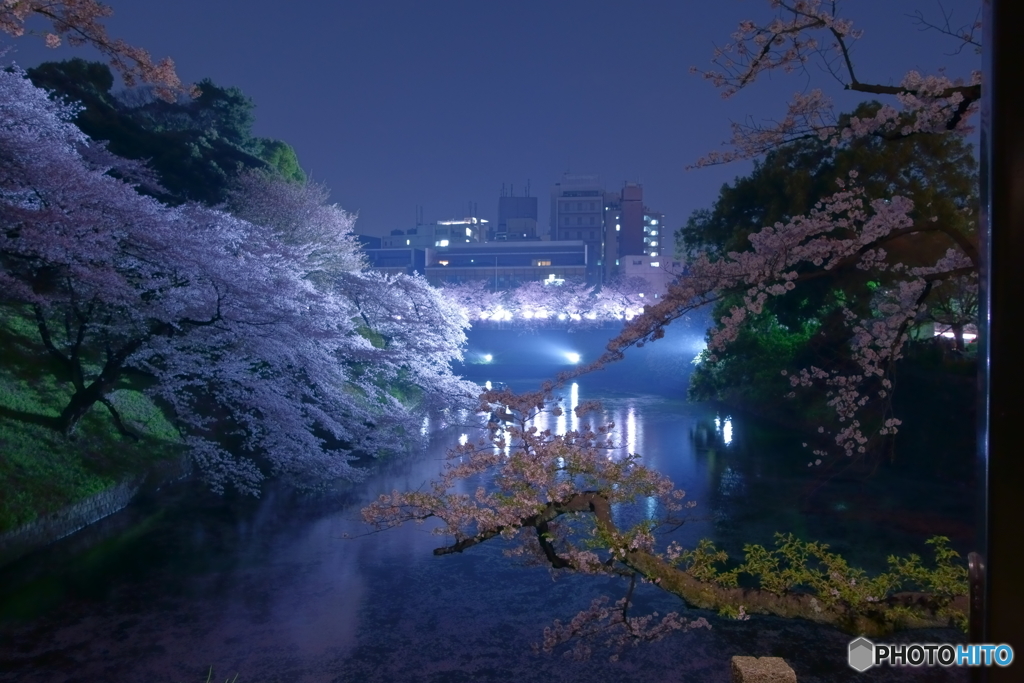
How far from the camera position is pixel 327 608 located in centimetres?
716

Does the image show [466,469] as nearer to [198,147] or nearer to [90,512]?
[90,512]

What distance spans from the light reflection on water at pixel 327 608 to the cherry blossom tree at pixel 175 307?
1393mm

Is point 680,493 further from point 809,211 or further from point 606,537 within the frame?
point 809,211

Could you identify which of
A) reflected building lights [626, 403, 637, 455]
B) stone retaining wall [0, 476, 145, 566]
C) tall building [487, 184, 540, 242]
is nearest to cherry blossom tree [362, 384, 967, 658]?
stone retaining wall [0, 476, 145, 566]

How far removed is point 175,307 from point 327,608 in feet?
16.1

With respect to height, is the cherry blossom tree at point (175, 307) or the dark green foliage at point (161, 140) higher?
the dark green foliage at point (161, 140)

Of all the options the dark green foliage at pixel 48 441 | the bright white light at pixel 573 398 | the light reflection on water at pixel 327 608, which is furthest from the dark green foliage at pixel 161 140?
the bright white light at pixel 573 398

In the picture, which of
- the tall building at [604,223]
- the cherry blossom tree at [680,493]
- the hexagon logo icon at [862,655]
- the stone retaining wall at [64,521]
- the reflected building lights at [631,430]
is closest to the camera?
the hexagon logo icon at [862,655]

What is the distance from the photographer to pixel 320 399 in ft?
36.9

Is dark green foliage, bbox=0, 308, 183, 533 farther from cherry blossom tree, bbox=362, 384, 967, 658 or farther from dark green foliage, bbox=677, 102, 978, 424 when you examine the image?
dark green foliage, bbox=677, 102, 978, 424

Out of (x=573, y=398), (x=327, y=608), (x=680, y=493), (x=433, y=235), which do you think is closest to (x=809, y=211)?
(x=680, y=493)

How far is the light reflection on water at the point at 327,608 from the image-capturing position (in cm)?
591

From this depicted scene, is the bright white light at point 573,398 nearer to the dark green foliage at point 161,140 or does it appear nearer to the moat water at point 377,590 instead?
the moat water at point 377,590

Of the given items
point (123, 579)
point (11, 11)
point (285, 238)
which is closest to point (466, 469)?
point (11, 11)
